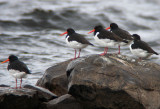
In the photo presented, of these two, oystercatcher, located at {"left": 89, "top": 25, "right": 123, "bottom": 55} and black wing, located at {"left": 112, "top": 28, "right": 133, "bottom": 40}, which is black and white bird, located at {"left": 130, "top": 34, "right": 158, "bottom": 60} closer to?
black wing, located at {"left": 112, "top": 28, "right": 133, "bottom": 40}

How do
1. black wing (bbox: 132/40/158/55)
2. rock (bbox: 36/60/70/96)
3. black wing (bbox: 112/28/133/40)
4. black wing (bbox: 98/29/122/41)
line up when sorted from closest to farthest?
rock (bbox: 36/60/70/96), black wing (bbox: 98/29/122/41), black wing (bbox: 132/40/158/55), black wing (bbox: 112/28/133/40)

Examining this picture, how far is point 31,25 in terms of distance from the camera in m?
17.4

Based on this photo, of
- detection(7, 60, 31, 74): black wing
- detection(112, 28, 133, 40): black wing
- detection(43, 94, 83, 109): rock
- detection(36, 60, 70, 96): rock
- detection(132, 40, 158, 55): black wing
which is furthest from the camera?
detection(112, 28, 133, 40): black wing

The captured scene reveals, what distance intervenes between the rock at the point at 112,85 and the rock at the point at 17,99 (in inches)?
32.8

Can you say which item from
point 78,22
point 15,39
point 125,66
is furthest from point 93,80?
point 78,22

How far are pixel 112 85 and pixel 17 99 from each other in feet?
6.37

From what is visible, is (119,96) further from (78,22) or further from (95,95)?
(78,22)

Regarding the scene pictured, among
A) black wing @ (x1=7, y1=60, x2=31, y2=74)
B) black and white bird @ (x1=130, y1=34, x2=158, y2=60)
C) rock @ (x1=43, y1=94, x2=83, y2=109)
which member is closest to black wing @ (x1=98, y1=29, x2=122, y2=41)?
black and white bird @ (x1=130, y1=34, x2=158, y2=60)

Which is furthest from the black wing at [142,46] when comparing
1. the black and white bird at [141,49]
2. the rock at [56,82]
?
the rock at [56,82]

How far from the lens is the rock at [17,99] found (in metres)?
6.26

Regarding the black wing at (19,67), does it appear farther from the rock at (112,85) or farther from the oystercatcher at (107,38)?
the oystercatcher at (107,38)

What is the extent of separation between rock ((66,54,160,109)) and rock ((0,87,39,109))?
83 centimetres

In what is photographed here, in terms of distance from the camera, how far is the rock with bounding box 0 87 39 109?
6.26 meters

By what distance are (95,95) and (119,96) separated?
1.60ft
